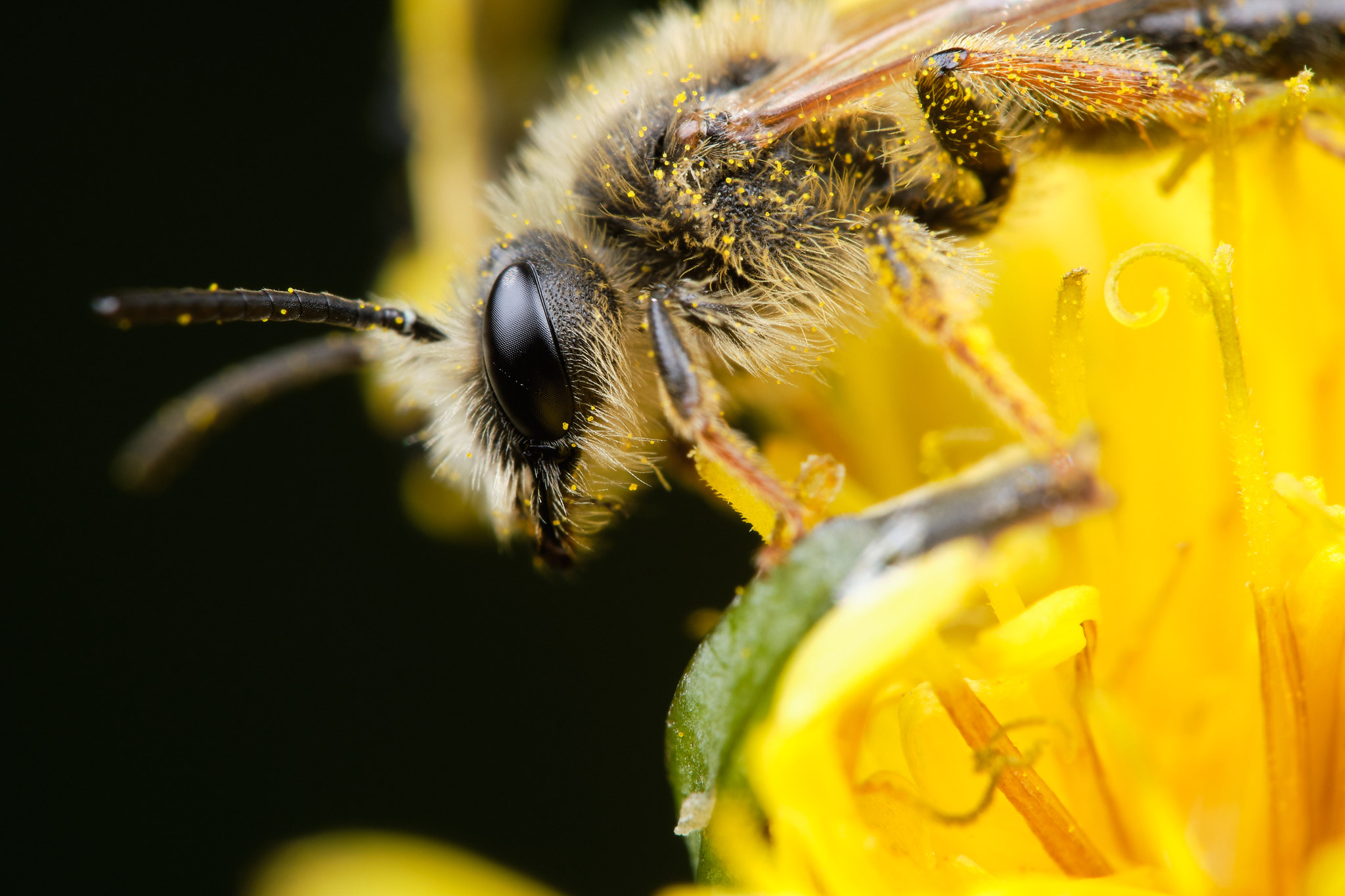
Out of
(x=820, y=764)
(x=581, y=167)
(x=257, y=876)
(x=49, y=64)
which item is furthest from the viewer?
(x=49, y=64)

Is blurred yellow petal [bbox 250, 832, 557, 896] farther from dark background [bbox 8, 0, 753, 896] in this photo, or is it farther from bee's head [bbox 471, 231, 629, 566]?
bee's head [bbox 471, 231, 629, 566]

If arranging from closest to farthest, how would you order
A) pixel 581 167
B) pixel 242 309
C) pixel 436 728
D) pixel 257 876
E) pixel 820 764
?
pixel 820 764, pixel 242 309, pixel 581 167, pixel 257 876, pixel 436 728

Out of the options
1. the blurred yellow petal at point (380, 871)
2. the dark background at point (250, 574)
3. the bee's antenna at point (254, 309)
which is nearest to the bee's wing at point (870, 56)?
the bee's antenna at point (254, 309)

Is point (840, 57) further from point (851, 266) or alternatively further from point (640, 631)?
point (640, 631)

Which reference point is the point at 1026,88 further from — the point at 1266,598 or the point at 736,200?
the point at 1266,598

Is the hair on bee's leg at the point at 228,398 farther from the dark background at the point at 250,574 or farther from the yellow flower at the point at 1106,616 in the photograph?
the dark background at the point at 250,574

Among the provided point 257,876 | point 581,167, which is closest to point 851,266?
point 581,167

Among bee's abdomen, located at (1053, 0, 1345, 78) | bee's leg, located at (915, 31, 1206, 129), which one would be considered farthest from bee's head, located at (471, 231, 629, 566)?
bee's abdomen, located at (1053, 0, 1345, 78)

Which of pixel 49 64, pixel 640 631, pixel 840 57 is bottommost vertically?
pixel 640 631
